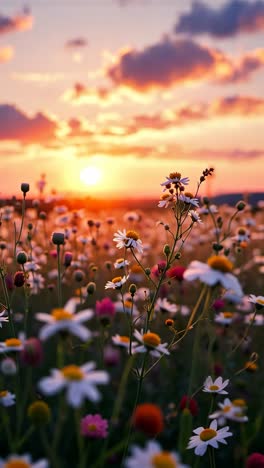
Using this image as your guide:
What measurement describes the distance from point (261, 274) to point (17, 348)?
336 inches

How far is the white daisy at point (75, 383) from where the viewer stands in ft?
3.81

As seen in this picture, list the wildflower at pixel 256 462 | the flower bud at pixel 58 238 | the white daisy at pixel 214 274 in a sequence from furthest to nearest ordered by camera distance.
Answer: the flower bud at pixel 58 238 < the wildflower at pixel 256 462 < the white daisy at pixel 214 274

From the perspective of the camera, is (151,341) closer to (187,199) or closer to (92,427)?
(92,427)

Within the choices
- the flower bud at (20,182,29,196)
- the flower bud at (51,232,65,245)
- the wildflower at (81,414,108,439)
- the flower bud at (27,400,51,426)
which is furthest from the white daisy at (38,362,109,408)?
the flower bud at (20,182,29,196)

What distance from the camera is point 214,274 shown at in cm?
185

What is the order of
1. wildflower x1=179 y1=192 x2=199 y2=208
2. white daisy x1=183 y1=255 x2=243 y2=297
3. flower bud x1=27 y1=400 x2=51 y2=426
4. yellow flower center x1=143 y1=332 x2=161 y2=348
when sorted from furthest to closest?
wildflower x1=179 y1=192 x2=199 y2=208, yellow flower center x1=143 y1=332 x2=161 y2=348, white daisy x1=183 y1=255 x2=243 y2=297, flower bud x1=27 y1=400 x2=51 y2=426

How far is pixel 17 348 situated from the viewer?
1.86 m

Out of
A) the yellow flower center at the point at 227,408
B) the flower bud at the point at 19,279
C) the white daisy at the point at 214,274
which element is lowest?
the yellow flower center at the point at 227,408

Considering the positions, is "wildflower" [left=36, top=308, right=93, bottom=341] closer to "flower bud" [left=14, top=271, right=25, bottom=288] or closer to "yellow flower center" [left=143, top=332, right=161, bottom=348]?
"yellow flower center" [left=143, top=332, right=161, bottom=348]

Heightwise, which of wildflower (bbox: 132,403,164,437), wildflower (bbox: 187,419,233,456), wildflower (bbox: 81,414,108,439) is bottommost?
wildflower (bbox: 187,419,233,456)

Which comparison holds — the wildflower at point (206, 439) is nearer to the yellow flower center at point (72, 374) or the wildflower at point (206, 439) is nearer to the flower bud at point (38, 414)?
the flower bud at point (38, 414)

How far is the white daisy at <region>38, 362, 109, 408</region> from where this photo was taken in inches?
45.7

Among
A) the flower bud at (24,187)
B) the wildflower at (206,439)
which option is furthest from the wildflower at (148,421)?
the flower bud at (24,187)

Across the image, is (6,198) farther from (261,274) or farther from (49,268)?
(261,274)
